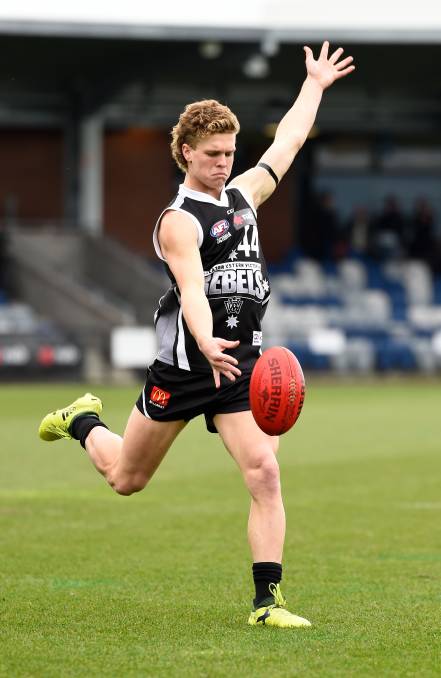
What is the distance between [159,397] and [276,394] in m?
0.73

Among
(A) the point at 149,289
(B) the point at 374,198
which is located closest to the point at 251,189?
(A) the point at 149,289

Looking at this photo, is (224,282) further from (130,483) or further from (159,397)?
(130,483)

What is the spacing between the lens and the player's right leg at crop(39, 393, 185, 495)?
6.72m

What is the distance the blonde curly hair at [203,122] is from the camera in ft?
20.9

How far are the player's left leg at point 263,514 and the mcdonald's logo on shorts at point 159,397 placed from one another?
1.23ft

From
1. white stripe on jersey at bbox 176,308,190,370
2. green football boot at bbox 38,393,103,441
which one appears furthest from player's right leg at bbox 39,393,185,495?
white stripe on jersey at bbox 176,308,190,370

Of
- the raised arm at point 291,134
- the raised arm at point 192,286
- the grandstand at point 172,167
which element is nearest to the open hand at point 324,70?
the raised arm at point 291,134

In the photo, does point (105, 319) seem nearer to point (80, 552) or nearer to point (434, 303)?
point (434, 303)

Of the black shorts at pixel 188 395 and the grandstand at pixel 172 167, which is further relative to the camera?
the grandstand at pixel 172 167

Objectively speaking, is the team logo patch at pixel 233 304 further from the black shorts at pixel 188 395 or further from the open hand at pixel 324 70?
the open hand at pixel 324 70

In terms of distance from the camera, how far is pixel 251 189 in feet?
22.7

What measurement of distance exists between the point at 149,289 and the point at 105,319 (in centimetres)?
293

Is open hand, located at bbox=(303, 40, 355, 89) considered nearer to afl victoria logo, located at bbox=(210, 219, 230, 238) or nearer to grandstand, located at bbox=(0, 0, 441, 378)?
afl victoria logo, located at bbox=(210, 219, 230, 238)

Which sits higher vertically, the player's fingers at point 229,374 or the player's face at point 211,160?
the player's face at point 211,160
